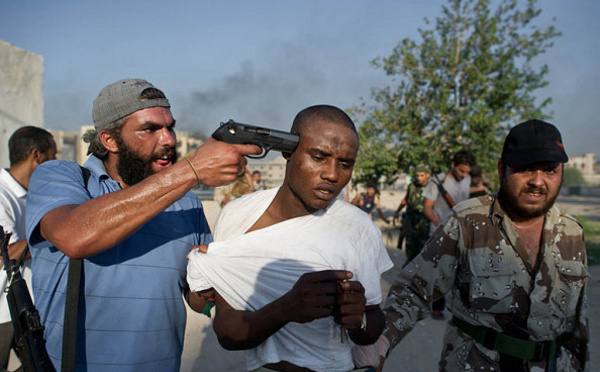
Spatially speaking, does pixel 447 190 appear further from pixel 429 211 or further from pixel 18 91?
pixel 18 91

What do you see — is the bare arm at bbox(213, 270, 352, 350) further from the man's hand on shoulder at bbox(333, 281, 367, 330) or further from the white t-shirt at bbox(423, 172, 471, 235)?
the white t-shirt at bbox(423, 172, 471, 235)

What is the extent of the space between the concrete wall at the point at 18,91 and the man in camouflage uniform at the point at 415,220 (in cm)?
964

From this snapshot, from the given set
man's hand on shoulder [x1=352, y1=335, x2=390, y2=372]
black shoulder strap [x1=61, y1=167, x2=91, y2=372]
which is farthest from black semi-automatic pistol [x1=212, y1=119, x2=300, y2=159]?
man's hand on shoulder [x1=352, y1=335, x2=390, y2=372]

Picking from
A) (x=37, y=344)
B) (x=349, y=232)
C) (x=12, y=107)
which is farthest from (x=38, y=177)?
(x=12, y=107)

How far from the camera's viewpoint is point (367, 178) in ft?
32.3

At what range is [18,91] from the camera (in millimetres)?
10836

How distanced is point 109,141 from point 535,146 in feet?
7.24

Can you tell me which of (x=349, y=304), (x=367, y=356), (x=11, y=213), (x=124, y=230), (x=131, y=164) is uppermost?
(x=131, y=164)

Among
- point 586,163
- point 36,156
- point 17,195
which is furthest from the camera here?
point 586,163

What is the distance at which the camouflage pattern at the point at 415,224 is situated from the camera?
6.82 m

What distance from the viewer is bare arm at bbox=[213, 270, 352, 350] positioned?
58.6 inches

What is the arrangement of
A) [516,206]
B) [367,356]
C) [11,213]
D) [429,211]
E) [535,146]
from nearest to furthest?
[367,356] → [535,146] → [516,206] → [11,213] → [429,211]

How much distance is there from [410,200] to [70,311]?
6505 millimetres

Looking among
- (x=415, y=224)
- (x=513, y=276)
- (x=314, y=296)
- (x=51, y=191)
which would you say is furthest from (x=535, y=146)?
(x=415, y=224)
